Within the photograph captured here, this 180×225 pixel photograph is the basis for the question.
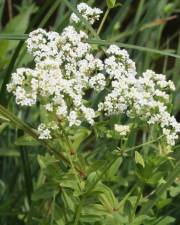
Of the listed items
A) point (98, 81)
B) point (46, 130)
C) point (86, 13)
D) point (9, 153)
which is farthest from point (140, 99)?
point (9, 153)

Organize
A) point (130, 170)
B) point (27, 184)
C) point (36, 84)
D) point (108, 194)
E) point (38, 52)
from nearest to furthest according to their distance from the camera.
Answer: point (36, 84) < point (38, 52) < point (108, 194) < point (27, 184) < point (130, 170)

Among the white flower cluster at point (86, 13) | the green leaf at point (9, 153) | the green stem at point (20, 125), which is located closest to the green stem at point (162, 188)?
the green stem at point (20, 125)

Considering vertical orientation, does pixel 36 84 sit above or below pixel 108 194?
above

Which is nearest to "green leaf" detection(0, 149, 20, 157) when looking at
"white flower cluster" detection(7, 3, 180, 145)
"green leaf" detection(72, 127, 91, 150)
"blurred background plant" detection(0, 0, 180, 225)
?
"blurred background plant" detection(0, 0, 180, 225)

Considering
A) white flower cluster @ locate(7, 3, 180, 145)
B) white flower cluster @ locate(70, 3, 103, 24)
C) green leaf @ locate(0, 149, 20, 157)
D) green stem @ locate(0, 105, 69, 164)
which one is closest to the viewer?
white flower cluster @ locate(7, 3, 180, 145)

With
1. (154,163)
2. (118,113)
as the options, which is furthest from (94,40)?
(154,163)

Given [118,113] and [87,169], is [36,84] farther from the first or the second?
[87,169]

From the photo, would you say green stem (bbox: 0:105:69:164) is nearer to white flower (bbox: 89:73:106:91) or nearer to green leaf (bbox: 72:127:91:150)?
green leaf (bbox: 72:127:91:150)

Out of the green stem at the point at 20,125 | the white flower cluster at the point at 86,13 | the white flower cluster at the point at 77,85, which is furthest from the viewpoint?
the white flower cluster at the point at 86,13

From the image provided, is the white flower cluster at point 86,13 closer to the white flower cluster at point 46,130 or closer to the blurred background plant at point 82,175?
the blurred background plant at point 82,175
